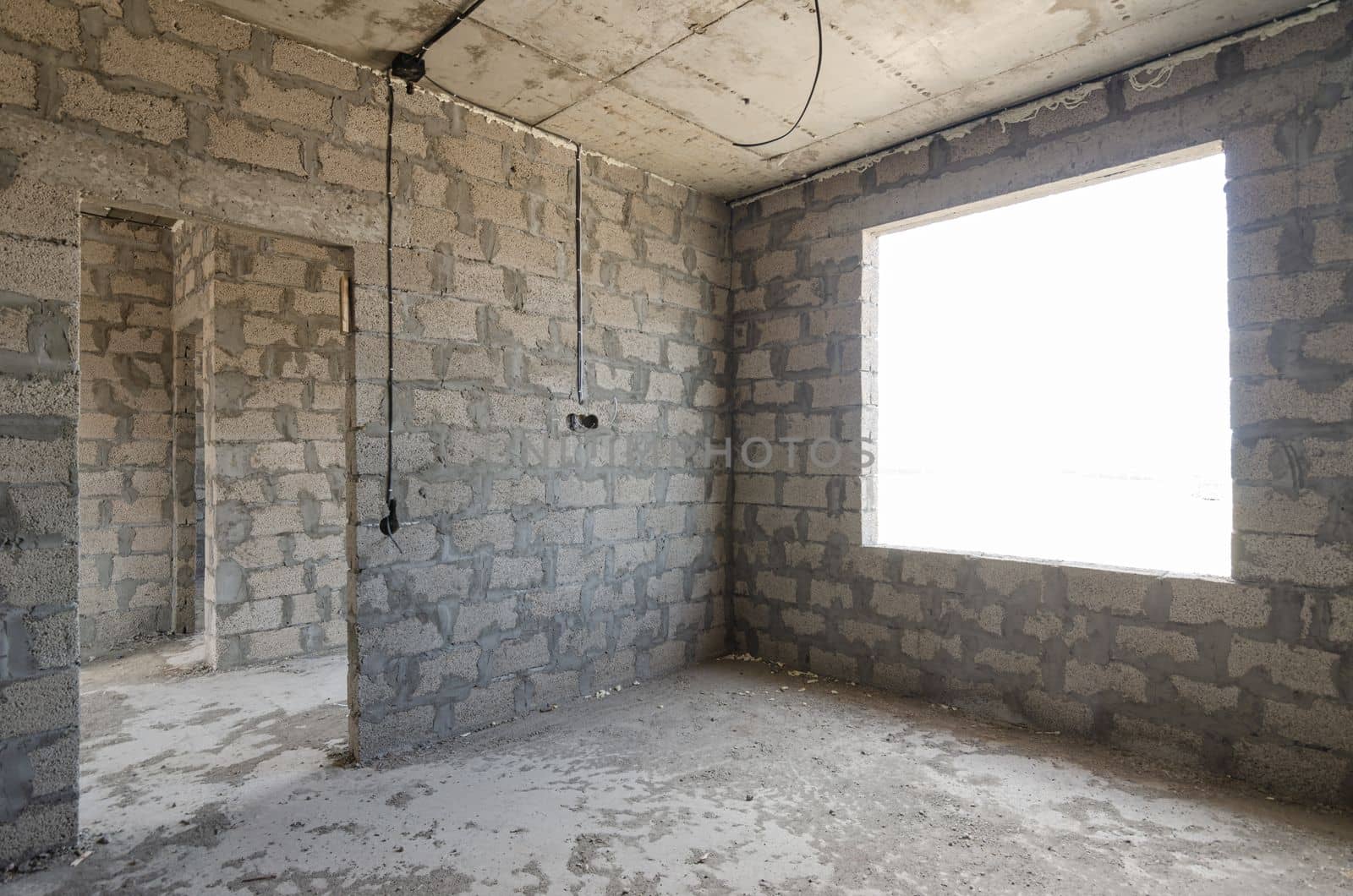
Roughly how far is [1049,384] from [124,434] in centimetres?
589

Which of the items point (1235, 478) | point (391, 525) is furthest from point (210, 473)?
point (1235, 478)

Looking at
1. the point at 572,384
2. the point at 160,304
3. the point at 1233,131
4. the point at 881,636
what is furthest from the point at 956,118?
the point at 160,304

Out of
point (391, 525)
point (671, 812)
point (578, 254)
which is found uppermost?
point (578, 254)

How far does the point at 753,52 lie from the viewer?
2803mm

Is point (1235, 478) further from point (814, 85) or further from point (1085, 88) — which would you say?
point (814, 85)

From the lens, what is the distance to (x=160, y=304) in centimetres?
499

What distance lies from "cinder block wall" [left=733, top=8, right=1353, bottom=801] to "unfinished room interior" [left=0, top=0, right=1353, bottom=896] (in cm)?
2

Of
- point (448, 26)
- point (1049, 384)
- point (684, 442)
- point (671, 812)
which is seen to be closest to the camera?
point (671, 812)

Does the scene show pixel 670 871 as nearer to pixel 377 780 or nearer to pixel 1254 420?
pixel 377 780

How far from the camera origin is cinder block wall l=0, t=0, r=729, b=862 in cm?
220

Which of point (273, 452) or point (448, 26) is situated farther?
point (273, 452)

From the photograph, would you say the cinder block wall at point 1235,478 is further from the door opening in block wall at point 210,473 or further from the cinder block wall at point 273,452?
the cinder block wall at point 273,452

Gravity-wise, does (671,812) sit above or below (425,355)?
below

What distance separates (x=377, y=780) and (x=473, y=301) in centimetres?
192
